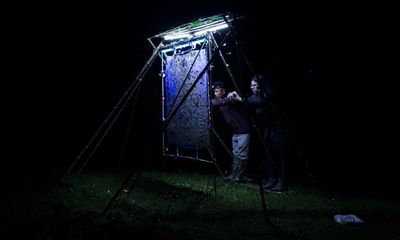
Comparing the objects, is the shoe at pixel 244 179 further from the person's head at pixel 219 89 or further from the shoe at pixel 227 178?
the person's head at pixel 219 89

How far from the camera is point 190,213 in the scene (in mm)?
6852

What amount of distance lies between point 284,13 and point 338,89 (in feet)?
9.63

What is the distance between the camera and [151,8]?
1712 centimetres

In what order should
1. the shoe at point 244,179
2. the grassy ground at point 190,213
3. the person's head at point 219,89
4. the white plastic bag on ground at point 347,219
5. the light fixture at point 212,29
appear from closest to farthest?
1. the grassy ground at point 190,213
2. the white plastic bag on ground at point 347,219
3. the light fixture at point 212,29
4. the person's head at point 219,89
5. the shoe at point 244,179

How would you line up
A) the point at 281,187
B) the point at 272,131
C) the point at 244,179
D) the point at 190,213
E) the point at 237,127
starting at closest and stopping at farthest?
the point at 190,213 < the point at 281,187 < the point at 272,131 < the point at 237,127 < the point at 244,179

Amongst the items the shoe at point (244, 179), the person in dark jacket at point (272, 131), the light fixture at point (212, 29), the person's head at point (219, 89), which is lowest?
the shoe at point (244, 179)

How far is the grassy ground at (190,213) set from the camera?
547 centimetres

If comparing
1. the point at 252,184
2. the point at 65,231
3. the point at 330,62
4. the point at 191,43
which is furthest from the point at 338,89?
the point at 65,231

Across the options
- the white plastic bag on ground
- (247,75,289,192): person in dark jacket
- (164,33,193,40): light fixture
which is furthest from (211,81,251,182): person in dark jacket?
the white plastic bag on ground

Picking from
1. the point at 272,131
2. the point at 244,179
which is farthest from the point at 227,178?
the point at 272,131

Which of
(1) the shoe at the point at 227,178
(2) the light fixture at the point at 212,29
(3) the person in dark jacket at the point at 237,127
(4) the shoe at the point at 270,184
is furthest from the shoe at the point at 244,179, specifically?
(2) the light fixture at the point at 212,29

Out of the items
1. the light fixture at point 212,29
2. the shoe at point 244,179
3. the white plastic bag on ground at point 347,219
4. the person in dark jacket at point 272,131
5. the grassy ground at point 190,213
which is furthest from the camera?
the shoe at point 244,179

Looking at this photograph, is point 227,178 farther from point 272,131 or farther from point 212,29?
point 212,29

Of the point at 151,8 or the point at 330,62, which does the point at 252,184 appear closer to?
the point at 330,62
